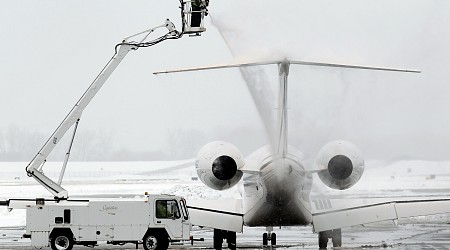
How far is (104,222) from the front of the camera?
25484 millimetres

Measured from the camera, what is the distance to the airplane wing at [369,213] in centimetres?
2545

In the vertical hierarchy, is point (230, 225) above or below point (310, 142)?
below

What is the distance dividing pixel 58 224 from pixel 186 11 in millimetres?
7274

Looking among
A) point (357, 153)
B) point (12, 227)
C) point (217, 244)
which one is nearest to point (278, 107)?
point (357, 153)

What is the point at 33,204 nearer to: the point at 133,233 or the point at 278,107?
the point at 133,233

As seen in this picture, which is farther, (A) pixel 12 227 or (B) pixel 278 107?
(A) pixel 12 227

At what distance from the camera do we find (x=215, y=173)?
2467 cm

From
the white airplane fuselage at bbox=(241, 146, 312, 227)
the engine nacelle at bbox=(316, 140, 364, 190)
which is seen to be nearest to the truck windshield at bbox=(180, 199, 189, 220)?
the white airplane fuselage at bbox=(241, 146, 312, 227)

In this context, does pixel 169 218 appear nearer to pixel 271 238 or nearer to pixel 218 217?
pixel 218 217

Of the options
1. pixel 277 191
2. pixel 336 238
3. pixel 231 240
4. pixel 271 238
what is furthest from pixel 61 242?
pixel 336 238

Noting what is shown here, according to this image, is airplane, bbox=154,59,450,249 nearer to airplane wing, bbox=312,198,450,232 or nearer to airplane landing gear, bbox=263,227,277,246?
airplane wing, bbox=312,198,450,232

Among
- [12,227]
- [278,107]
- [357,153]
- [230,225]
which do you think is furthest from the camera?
[12,227]

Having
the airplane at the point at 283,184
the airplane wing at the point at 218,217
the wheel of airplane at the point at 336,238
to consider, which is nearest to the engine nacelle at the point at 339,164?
the airplane at the point at 283,184

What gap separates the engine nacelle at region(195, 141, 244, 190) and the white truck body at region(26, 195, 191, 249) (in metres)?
1.69
